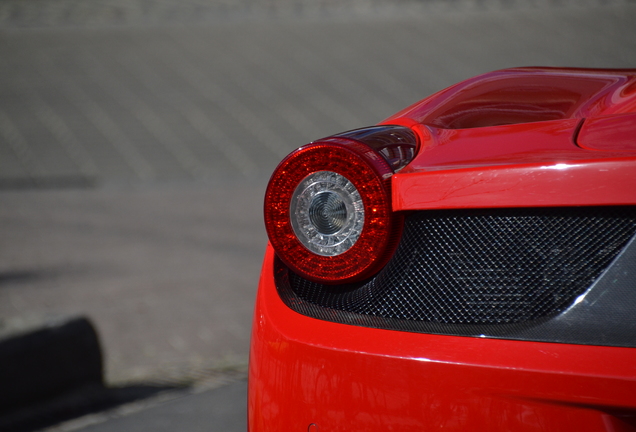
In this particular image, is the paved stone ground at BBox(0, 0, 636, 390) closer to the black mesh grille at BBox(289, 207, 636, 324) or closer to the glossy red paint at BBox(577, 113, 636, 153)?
the black mesh grille at BBox(289, 207, 636, 324)

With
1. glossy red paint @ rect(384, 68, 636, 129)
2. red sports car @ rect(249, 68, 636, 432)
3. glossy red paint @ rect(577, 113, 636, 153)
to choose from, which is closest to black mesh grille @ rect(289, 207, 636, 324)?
red sports car @ rect(249, 68, 636, 432)

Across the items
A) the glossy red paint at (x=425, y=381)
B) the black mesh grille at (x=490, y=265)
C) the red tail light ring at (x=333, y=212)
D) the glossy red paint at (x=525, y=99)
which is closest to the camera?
the glossy red paint at (x=425, y=381)

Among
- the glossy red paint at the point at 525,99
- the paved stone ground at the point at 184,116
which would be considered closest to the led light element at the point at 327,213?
the glossy red paint at the point at 525,99

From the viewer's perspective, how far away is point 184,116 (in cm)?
1531

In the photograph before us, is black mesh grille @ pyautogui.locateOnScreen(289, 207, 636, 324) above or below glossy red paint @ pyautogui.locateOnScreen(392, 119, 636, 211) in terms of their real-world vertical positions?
below

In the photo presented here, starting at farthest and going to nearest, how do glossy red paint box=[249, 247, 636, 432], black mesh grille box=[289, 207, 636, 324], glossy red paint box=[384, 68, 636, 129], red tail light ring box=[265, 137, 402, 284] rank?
glossy red paint box=[384, 68, 636, 129] → red tail light ring box=[265, 137, 402, 284] → black mesh grille box=[289, 207, 636, 324] → glossy red paint box=[249, 247, 636, 432]

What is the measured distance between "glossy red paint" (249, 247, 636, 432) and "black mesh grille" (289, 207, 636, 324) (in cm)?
9

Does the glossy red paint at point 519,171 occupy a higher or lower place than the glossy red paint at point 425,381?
higher

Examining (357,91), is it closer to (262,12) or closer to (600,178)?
(262,12)

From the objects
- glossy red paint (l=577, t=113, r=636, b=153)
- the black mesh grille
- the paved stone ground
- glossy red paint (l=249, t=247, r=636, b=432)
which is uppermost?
glossy red paint (l=577, t=113, r=636, b=153)

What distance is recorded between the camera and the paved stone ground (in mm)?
5148

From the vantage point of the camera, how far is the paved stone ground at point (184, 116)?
515cm

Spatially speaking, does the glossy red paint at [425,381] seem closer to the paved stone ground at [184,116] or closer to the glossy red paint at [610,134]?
the glossy red paint at [610,134]

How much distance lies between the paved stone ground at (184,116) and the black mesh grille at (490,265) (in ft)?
8.34
